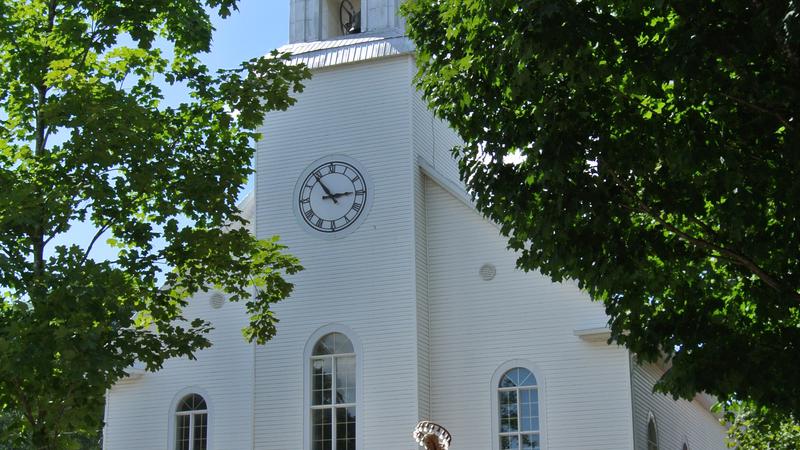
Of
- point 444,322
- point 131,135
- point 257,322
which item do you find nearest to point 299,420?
point 444,322

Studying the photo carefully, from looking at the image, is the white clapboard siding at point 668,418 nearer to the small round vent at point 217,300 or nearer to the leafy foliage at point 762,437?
the leafy foliage at point 762,437

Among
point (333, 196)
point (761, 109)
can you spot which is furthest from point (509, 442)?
point (761, 109)

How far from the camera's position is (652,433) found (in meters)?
23.8

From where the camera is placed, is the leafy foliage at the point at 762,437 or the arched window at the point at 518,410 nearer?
the leafy foliage at the point at 762,437

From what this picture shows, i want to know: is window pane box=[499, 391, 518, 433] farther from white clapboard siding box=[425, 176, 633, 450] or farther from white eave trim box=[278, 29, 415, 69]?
white eave trim box=[278, 29, 415, 69]

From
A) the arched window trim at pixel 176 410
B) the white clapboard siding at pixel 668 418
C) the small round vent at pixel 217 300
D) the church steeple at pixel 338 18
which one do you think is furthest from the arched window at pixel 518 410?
the church steeple at pixel 338 18

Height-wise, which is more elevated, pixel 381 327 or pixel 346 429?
pixel 381 327

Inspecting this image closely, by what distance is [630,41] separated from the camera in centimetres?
1001

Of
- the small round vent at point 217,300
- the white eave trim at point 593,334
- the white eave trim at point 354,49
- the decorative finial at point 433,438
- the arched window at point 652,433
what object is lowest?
the decorative finial at point 433,438

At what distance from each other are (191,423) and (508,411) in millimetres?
6798

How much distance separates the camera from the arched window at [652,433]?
23484mm

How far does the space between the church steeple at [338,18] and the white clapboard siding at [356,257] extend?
56.0 inches

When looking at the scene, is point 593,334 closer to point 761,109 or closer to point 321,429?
point 321,429

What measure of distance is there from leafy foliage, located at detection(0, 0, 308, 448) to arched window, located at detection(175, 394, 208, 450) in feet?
28.9
